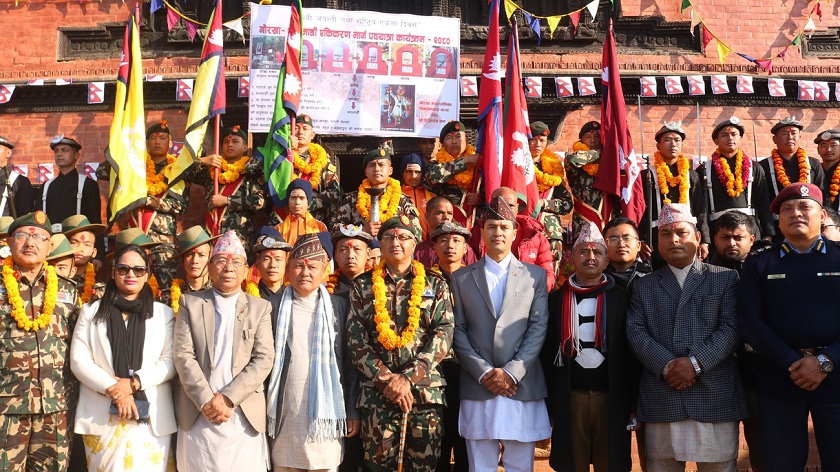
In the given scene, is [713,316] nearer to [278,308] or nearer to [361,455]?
[361,455]

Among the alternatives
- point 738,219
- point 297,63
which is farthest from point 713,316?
point 297,63

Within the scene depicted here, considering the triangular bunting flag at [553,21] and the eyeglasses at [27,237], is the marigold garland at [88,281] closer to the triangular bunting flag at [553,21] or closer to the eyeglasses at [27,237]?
the eyeglasses at [27,237]

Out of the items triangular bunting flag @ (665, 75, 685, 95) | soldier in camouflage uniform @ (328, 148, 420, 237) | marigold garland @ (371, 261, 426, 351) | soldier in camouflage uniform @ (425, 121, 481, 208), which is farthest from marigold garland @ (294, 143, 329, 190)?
triangular bunting flag @ (665, 75, 685, 95)

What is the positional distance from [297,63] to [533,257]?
312 centimetres

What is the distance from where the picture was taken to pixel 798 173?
23.0 feet

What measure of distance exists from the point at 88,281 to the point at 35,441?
1925 mm

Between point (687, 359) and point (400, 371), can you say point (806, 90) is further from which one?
point (400, 371)

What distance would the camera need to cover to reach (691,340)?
4.23 metres

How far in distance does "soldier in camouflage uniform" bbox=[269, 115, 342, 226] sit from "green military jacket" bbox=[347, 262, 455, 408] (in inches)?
91.7

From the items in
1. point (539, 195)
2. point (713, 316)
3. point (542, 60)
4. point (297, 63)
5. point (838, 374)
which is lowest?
point (838, 374)

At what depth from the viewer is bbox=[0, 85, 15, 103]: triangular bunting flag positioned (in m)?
9.18

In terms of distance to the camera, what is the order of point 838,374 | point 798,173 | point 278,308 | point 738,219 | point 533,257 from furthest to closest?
point 798,173
point 533,257
point 738,219
point 278,308
point 838,374

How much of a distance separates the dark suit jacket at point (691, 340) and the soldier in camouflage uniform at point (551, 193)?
7.41 feet

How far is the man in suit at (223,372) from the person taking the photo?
13.8 feet
